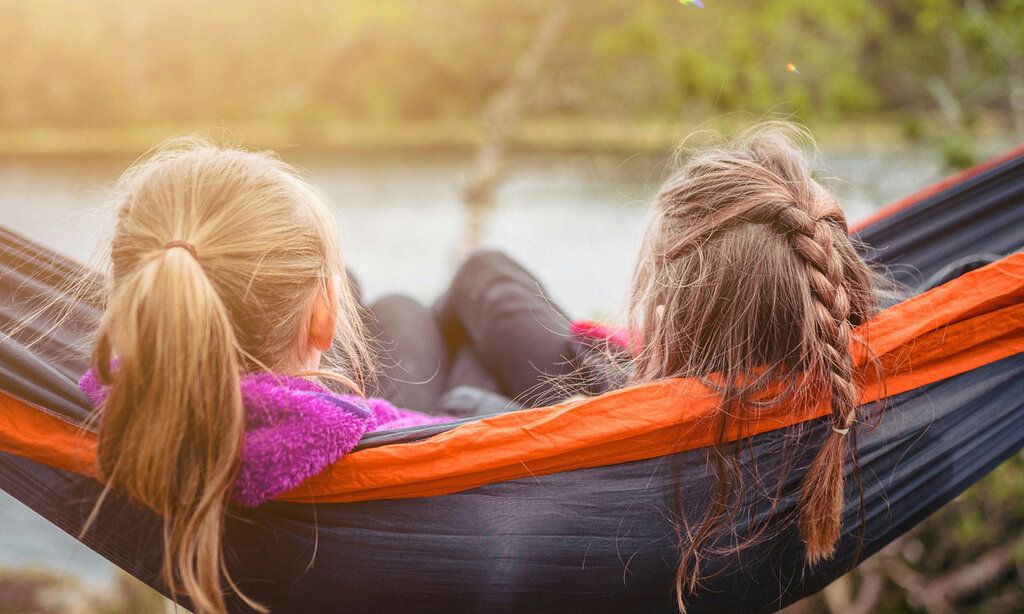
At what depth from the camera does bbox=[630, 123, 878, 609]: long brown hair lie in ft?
3.04

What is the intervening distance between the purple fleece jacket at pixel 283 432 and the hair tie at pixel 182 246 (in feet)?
0.51

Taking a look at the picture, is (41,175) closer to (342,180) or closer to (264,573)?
(342,180)

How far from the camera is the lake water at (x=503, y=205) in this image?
11.0 feet

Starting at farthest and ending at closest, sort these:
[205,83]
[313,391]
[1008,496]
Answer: [205,83]
[1008,496]
[313,391]

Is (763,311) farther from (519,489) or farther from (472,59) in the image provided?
(472,59)

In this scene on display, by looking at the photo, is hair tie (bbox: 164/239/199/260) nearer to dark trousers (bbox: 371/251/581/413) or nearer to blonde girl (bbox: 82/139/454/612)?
blonde girl (bbox: 82/139/454/612)

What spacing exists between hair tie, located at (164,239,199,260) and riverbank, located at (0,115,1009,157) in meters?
2.12

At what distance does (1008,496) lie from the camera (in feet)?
7.41

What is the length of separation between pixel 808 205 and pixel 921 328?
22 centimetres

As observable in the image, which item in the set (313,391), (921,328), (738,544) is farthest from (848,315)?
(313,391)

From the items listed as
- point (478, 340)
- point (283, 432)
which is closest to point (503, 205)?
point (478, 340)

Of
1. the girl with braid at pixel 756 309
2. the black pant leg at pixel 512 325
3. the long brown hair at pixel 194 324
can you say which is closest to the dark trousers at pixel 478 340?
the black pant leg at pixel 512 325

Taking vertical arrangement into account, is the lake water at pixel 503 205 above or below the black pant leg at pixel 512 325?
above

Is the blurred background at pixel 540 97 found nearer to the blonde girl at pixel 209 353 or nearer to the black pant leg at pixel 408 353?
the black pant leg at pixel 408 353
